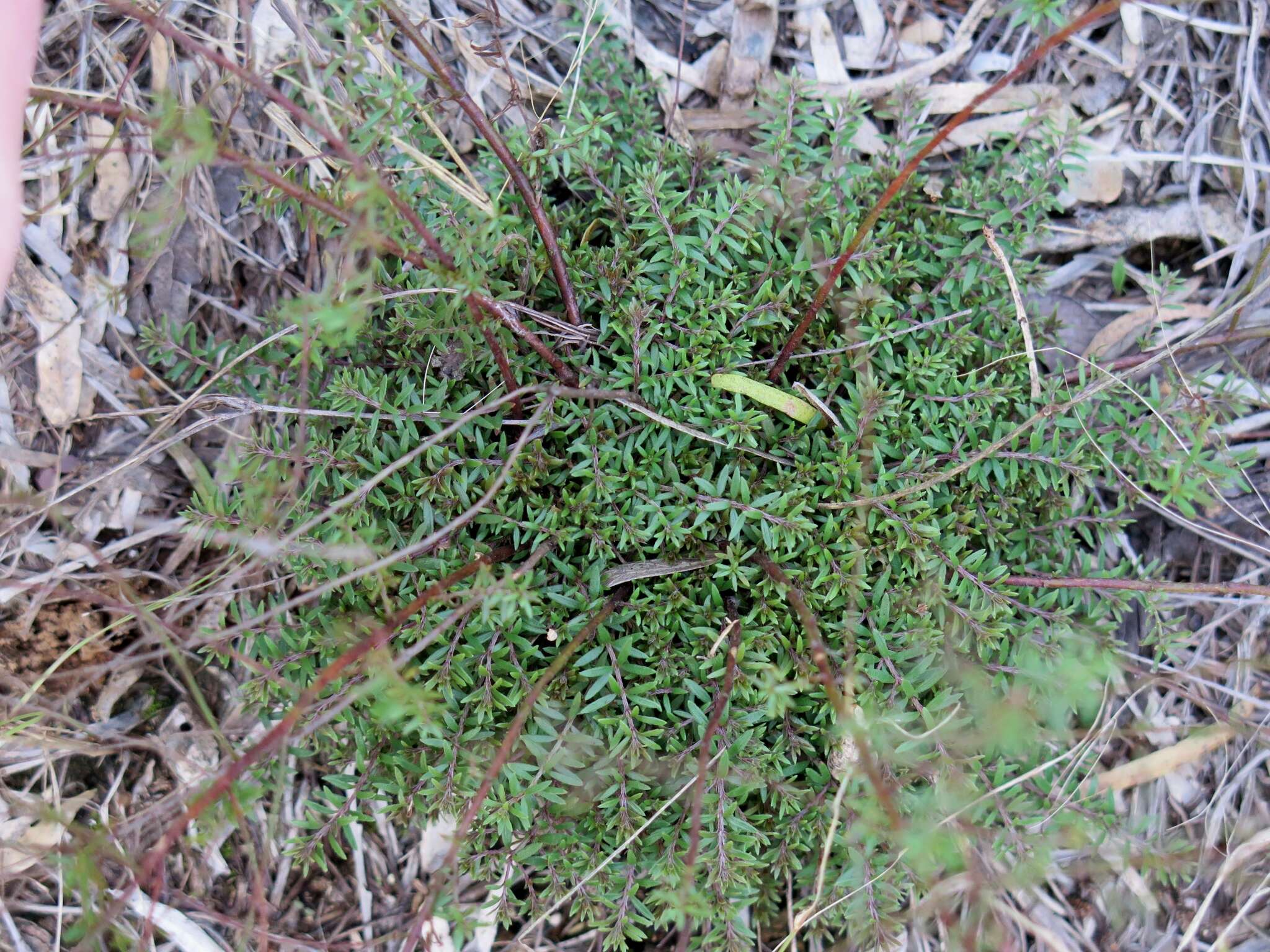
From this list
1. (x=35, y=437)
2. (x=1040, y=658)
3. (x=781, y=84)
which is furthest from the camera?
(x=35, y=437)

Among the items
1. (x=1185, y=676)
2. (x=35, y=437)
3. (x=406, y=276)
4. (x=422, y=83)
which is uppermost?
(x=422, y=83)

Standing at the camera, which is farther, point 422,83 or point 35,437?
point 35,437

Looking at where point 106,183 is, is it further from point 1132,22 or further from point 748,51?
point 1132,22

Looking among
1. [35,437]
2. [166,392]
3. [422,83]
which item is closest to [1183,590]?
[422,83]

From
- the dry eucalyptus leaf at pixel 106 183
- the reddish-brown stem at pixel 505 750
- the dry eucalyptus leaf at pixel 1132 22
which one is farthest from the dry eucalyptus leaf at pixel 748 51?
the dry eucalyptus leaf at pixel 106 183

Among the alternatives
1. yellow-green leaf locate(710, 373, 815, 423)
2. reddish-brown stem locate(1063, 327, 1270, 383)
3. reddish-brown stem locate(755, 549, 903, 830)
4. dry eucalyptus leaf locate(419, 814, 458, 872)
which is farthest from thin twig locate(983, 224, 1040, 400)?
dry eucalyptus leaf locate(419, 814, 458, 872)

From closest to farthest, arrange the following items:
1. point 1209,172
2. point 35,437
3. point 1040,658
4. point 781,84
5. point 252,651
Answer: point 1040,658
point 252,651
point 781,84
point 35,437
point 1209,172

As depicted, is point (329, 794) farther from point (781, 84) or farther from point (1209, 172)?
point (1209, 172)

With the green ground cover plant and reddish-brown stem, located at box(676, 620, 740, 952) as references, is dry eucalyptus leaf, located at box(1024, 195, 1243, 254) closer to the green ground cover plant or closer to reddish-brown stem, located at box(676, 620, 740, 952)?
the green ground cover plant
